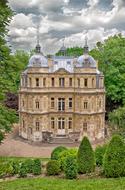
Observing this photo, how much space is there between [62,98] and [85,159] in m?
24.1

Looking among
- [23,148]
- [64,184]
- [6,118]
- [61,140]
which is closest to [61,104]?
[61,140]

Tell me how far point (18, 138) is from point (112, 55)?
56.4 feet

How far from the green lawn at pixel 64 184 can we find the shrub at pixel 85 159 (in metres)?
1.57

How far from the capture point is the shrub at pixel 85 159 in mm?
19078

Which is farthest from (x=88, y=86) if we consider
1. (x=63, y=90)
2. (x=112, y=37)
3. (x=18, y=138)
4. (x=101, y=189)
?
(x=101, y=189)

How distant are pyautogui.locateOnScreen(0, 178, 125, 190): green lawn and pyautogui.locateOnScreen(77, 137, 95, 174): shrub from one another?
5.16 feet

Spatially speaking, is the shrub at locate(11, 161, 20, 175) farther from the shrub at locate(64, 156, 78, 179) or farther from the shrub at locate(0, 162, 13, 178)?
the shrub at locate(64, 156, 78, 179)

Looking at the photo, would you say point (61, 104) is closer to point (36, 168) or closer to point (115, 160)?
point (36, 168)

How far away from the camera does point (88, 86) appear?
4209cm

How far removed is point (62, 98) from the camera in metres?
43.2

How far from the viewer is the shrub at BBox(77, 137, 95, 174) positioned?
19.1 metres

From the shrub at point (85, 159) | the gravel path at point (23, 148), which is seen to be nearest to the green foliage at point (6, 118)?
the shrub at point (85, 159)

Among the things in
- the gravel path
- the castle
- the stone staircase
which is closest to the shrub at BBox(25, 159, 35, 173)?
the gravel path

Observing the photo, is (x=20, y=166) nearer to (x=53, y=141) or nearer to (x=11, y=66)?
(x=11, y=66)
